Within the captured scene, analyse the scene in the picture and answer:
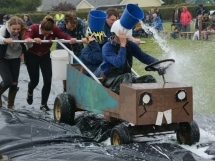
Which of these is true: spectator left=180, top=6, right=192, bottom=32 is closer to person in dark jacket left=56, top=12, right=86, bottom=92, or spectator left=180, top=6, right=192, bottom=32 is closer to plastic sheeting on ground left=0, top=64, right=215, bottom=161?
person in dark jacket left=56, top=12, right=86, bottom=92

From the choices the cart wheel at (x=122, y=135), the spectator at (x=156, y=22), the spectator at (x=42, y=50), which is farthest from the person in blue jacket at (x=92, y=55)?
the spectator at (x=156, y=22)

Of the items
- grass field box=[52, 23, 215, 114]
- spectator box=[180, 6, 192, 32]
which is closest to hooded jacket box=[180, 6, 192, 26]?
spectator box=[180, 6, 192, 32]

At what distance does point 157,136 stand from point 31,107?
2761 mm

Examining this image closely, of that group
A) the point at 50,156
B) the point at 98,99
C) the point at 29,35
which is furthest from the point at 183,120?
the point at 29,35

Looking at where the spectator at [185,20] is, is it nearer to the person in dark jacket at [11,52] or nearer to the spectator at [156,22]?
the spectator at [156,22]

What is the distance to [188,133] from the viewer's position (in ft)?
18.9

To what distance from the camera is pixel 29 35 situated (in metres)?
7.52

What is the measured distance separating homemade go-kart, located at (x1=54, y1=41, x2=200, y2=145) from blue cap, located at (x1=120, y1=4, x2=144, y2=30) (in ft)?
1.77

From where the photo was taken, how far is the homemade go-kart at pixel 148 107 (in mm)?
5391

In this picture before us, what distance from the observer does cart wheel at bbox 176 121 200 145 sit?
5727 mm

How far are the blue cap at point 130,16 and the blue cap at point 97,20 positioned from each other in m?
1.15

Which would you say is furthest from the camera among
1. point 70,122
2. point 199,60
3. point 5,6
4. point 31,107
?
point 5,6

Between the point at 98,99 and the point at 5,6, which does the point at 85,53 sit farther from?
the point at 5,6

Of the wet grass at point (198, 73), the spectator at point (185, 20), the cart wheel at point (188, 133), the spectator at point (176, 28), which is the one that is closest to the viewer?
the cart wheel at point (188, 133)
